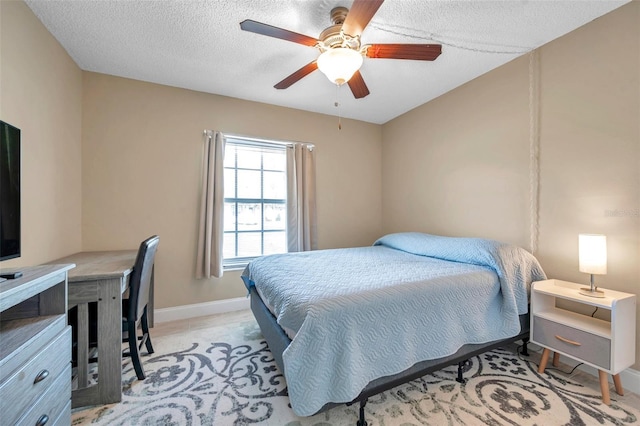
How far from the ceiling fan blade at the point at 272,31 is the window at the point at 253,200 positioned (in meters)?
1.78

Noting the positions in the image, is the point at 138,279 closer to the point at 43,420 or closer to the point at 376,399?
the point at 43,420

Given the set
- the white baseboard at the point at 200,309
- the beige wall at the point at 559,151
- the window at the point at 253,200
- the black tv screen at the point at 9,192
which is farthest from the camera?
the window at the point at 253,200

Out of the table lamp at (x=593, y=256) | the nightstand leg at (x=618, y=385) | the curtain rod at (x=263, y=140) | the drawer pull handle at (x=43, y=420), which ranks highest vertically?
the curtain rod at (x=263, y=140)

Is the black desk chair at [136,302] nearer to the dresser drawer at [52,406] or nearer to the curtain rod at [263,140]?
the dresser drawer at [52,406]

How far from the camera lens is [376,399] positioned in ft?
5.40

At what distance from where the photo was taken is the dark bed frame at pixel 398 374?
1.41 m

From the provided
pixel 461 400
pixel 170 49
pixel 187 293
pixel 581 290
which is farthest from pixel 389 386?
pixel 170 49

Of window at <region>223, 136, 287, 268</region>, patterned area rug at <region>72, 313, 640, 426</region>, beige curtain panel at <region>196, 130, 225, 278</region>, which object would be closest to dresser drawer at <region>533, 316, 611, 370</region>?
patterned area rug at <region>72, 313, 640, 426</region>

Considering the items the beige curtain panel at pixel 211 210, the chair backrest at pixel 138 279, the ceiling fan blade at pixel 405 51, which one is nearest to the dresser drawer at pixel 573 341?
the ceiling fan blade at pixel 405 51

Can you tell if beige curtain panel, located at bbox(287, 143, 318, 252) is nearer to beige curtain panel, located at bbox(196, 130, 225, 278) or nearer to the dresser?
beige curtain panel, located at bbox(196, 130, 225, 278)

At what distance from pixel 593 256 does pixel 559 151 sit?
3.01ft

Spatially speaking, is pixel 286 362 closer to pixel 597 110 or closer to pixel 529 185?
pixel 529 185

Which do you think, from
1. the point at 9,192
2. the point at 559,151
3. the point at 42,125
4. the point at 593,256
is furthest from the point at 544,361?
the point at 42,125

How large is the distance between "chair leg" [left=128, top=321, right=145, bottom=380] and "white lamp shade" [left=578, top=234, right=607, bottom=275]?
10.2ft
